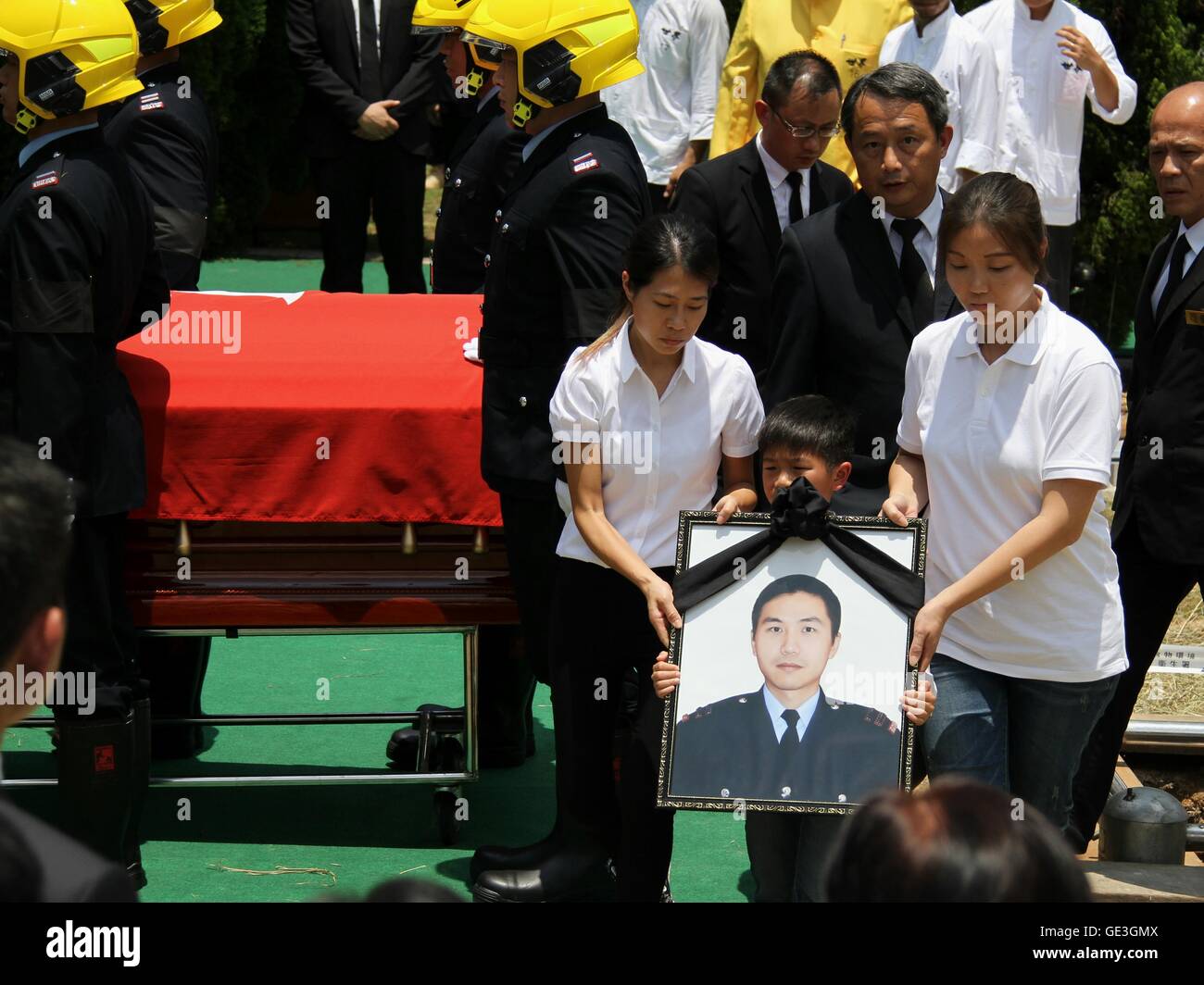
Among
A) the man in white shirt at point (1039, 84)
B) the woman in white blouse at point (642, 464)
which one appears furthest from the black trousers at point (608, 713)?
the man in white shirt at point (1039, 84)

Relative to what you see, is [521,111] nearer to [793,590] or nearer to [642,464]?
[642,464]

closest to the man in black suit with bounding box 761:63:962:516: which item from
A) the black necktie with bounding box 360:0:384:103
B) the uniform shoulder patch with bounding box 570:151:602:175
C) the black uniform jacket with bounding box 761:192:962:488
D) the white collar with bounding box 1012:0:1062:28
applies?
the black uniform jacket with bounding box 761:192:962:488

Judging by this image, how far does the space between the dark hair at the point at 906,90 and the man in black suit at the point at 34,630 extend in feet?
8.99

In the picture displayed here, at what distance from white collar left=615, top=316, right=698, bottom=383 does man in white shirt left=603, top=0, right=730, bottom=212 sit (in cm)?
409

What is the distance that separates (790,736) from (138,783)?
188 centimetres

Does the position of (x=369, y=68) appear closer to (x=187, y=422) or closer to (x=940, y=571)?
(x=187, y=422)

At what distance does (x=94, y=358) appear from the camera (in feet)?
14.1

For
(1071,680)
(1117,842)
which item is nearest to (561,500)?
(1071,680)

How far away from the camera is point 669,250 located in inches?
150

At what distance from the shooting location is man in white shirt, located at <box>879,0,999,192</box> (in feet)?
24.0

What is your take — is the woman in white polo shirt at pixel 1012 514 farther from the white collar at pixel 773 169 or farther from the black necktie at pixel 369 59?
the black necktie at pixel 369 59

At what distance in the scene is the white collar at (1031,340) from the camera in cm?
343

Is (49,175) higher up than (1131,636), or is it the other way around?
(49,175)

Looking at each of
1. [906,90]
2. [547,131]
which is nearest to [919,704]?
[906,90]
